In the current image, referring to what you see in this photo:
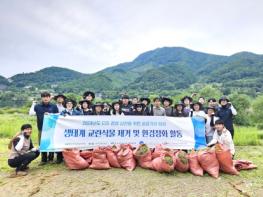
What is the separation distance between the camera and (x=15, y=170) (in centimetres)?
621

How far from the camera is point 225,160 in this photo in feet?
19.3

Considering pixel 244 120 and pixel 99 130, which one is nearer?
pixel 99 130

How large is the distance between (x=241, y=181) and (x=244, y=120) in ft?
94.0

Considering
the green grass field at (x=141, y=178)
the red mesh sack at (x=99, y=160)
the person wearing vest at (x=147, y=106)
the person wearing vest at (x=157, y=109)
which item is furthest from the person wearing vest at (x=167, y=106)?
the red mesh sack at (x=99, y=160)

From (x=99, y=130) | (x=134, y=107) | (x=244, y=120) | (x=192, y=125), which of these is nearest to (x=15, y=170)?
(x=99, y=130)

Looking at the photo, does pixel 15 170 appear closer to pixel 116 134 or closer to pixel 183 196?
pixel 116 134

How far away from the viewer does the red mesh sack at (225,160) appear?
19.2ft

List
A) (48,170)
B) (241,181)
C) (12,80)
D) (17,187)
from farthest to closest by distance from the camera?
(12,80) < (48,170) < (241,181) < (17,187)

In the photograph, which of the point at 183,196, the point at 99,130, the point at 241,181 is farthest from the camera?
the point at 99,130

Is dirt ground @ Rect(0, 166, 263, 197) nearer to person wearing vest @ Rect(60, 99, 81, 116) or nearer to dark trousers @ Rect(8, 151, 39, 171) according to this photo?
dark trousers @ Rect(8, 151, 39, 171)

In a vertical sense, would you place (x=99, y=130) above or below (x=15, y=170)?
above

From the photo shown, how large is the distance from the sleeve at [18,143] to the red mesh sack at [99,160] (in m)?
1.39

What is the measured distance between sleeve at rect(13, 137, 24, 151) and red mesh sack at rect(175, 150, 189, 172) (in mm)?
2979

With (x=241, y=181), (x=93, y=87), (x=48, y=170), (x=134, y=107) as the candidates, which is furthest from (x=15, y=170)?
(x=93, y=87)
